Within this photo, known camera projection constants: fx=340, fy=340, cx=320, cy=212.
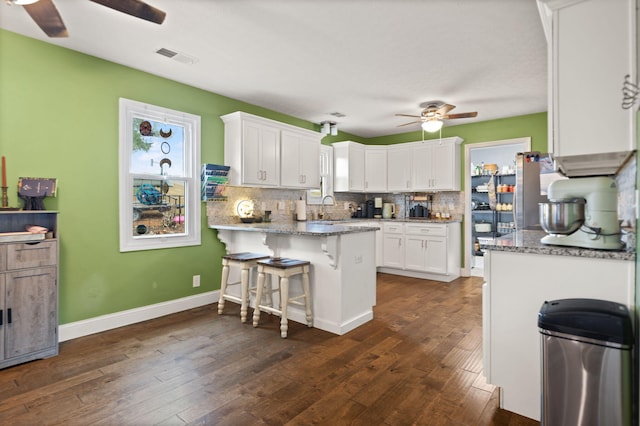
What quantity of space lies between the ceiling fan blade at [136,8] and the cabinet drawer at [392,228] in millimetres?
4680

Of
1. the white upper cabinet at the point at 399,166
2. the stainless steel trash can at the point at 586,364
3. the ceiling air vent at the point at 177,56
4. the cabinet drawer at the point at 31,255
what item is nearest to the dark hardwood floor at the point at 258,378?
the stainless steel trash can at the point at 586,364

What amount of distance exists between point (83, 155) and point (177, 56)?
128 cm

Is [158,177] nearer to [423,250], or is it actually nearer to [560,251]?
[560,251]

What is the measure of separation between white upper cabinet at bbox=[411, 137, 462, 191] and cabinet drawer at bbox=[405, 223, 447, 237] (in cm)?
74

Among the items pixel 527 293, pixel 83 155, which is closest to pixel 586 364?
pixel 527 293

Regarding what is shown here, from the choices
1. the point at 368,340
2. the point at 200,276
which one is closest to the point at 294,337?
the point at 368,340

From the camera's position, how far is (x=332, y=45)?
302cm

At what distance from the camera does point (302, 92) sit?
4.26m

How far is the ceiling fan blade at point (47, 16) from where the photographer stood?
194 centimetres

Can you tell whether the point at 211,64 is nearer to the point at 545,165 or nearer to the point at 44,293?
the point at 44,293

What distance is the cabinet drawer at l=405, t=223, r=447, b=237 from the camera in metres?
5.41

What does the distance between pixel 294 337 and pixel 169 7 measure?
2796 mm

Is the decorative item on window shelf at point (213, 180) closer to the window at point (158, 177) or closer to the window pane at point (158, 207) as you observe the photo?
the window at point (158, 177)

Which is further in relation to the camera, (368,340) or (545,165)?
(545,165)
